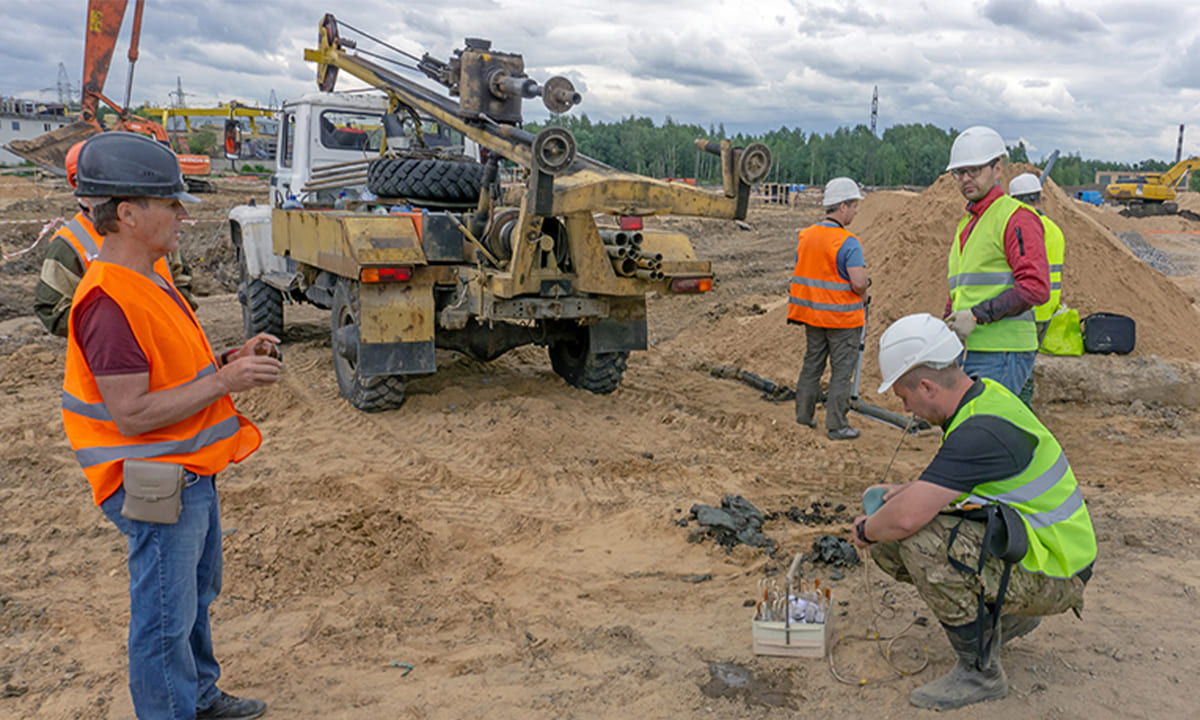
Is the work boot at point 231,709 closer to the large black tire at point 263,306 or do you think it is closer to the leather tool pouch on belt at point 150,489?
the leather tool pouch on belt at point 150,489

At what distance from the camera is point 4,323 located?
10578mm

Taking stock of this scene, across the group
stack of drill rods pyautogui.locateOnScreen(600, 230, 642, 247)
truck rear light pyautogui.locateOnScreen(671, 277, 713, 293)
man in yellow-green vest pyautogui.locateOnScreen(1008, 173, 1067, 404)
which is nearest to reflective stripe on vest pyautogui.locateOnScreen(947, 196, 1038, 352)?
man in yellow-green vest pyautogui.locateOnScreen(1008, 173, 1067, 404)

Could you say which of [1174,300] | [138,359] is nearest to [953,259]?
[138,359]

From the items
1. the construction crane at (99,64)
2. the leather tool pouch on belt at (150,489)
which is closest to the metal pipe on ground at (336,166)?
the leather tool pouch on belt at (150,489)

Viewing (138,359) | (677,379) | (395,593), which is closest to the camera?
(138,359)

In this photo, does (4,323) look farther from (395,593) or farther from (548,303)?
(395,593)

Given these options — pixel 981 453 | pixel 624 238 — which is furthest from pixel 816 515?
pixel 624 238

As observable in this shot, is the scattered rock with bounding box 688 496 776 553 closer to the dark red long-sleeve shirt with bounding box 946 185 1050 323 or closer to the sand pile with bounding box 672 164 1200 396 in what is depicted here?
the dark red long-sleeve shirt with bounding box 946 185 1050 323

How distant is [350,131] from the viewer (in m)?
9.21

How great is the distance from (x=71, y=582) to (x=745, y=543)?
338cm

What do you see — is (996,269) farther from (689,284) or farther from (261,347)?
(261,347)

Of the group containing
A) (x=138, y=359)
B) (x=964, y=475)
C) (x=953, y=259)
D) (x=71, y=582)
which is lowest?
(x=71, y=582)

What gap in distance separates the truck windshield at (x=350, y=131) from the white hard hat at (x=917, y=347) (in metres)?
7.42

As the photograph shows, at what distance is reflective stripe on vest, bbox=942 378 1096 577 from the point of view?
2.85 m
